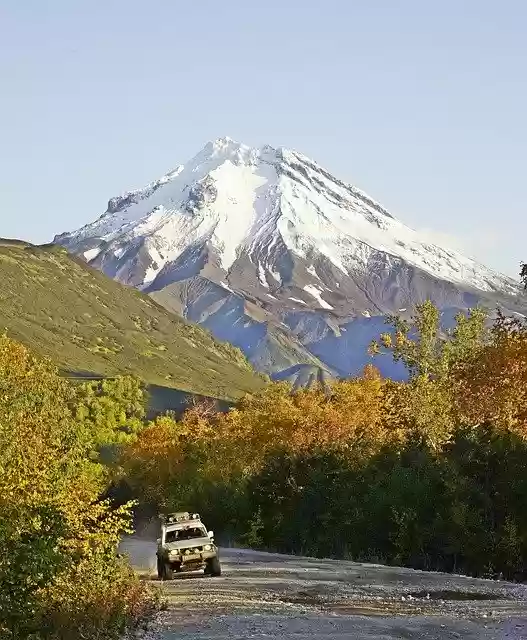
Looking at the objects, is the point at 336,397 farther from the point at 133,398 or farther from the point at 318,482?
the point at 133,398

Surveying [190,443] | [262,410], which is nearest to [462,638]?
[262,410]

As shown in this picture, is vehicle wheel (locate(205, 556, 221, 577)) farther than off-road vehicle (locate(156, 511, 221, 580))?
Yes

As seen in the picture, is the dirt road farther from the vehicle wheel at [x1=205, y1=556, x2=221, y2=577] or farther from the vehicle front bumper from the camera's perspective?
the vehicle front bumper

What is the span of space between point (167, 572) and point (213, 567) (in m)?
2.25

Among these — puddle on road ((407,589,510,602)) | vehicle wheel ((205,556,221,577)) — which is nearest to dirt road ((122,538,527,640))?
puddle on road ((407,589,510,602))

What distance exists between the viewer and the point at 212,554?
3638cm

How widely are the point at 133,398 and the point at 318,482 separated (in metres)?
147

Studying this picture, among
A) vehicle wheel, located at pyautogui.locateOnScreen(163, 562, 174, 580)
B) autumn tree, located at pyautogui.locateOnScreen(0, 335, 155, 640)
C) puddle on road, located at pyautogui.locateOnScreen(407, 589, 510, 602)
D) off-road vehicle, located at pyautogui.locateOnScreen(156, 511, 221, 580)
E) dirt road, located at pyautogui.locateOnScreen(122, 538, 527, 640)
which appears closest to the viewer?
autumn tree, located at pyautogui.locateOnScreen(0, 335, 155, 640)

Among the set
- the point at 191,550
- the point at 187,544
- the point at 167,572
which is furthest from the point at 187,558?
the point at 167,572

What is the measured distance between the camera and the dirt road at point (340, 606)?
23.3m

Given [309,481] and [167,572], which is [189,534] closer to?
[167,572]

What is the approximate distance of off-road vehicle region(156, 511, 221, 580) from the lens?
1395 inches

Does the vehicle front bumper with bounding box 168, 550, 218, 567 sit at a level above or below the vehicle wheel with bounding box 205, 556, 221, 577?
above

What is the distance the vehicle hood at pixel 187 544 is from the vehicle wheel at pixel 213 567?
112 cm
